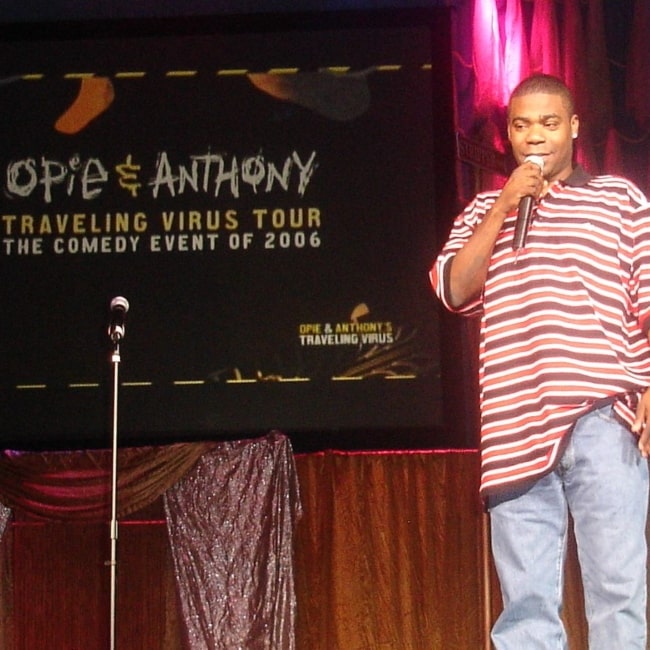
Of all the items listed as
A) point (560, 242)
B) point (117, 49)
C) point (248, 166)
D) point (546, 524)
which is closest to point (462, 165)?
point (248, 166)

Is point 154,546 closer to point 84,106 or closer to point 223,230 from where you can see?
point 223,230

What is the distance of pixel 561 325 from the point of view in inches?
76.5

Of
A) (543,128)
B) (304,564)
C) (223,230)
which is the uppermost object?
(223,230)

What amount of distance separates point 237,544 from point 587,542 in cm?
179

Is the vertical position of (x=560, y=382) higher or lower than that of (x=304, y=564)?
higher

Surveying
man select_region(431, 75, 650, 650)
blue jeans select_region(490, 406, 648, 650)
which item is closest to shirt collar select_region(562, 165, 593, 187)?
man select_region(431, 75, 650, 650)

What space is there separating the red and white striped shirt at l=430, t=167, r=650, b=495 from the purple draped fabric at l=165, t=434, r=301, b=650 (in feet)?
5.27

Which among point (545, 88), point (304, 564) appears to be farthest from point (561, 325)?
point (304, 564)

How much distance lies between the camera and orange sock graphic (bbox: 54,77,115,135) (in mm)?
3770

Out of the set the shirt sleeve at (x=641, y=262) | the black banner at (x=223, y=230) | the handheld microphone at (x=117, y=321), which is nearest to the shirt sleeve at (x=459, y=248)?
the shirt sleeve at (x=641, y=262)

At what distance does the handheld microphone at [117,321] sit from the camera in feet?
9.87

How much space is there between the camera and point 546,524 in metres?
1.91

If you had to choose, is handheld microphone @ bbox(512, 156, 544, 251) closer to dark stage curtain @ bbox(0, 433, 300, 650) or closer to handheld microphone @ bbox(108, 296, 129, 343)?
handheld microphone @ bbox(108, 296, 129, 343)

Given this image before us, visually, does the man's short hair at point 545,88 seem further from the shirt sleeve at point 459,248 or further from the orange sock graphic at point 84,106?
the orange sock graphic at point 84,106
